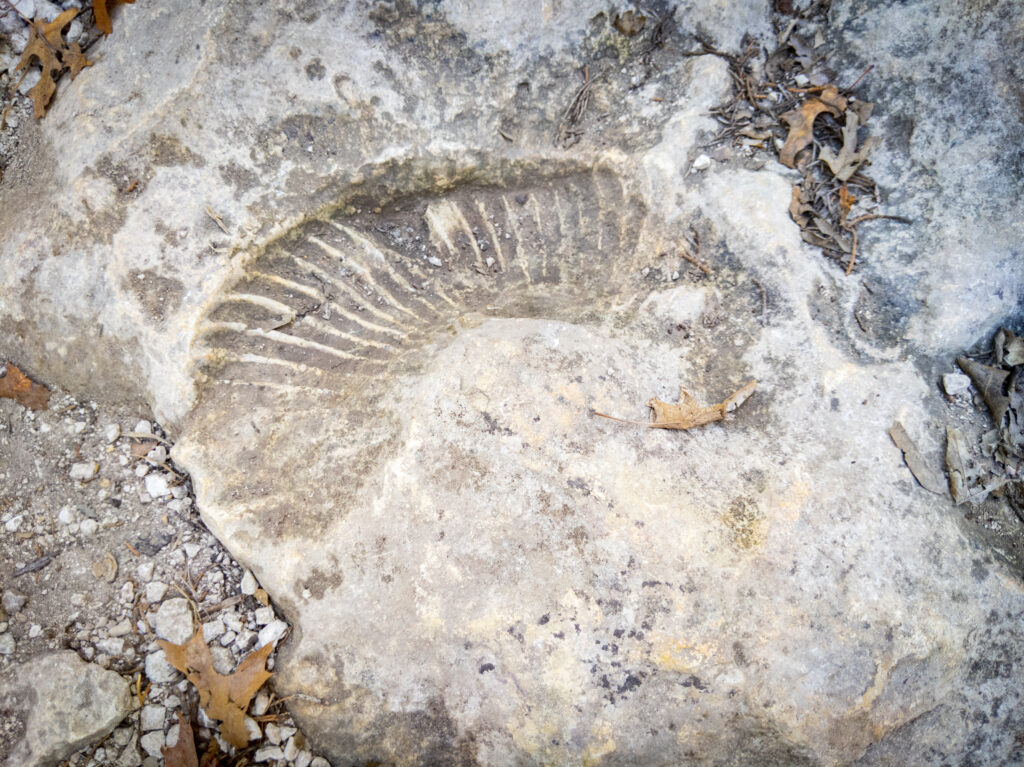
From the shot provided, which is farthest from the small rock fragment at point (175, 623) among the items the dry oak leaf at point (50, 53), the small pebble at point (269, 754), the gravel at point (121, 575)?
the dry oak leaf at point (50, 53)

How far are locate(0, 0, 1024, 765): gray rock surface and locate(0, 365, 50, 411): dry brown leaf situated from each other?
79mm

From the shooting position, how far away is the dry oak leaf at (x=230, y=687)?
1893 mm

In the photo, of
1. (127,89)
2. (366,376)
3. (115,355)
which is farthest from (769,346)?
(127,89)

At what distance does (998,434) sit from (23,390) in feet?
10.3

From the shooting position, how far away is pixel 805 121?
7.49 ft

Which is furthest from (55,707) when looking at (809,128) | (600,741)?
(809,128)

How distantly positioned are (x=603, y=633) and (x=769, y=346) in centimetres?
106

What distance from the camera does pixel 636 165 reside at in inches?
91.7

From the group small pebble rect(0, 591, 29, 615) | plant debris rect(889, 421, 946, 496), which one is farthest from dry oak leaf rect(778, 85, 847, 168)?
small pebble rect(0, 591, 29, 615)

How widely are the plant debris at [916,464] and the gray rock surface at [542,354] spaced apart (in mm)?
31

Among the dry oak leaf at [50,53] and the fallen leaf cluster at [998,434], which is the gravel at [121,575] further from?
the fallen leaf cluster at [998,434]

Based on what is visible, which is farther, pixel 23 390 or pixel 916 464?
pixel 23 390

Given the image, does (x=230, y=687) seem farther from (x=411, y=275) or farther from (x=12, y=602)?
(x=411, y=275)

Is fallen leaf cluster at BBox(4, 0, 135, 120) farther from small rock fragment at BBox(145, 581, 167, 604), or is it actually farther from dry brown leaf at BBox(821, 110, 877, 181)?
dry brown leaf at BBox(821, 110, 877, 181)
